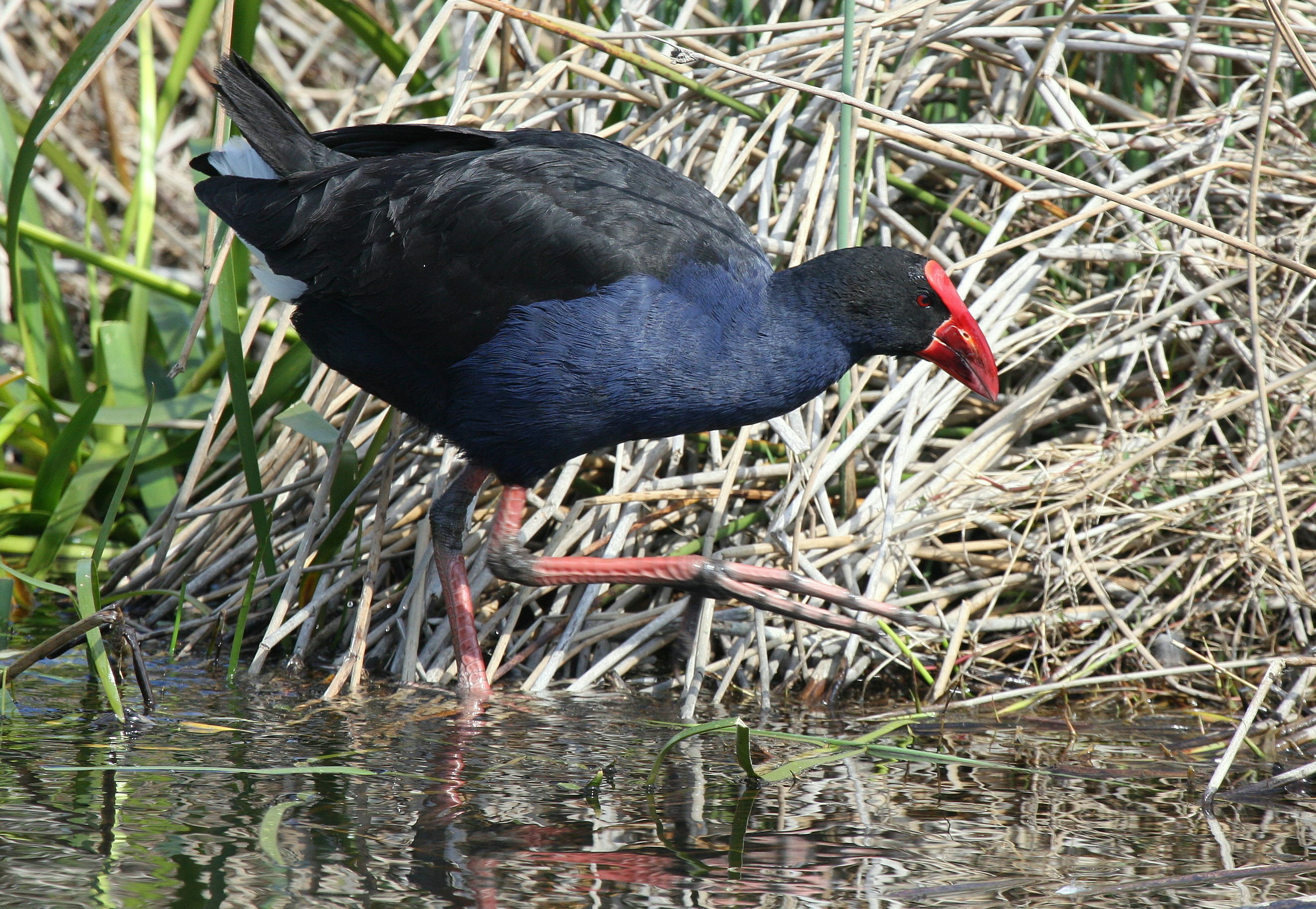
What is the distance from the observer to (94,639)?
2066 millimetres

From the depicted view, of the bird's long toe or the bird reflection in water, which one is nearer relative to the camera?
the bird reflection in water

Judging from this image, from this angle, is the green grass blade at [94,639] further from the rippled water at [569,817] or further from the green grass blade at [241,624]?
the green grass blade at [241,624]

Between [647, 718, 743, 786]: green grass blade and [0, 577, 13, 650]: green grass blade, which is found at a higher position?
[0, 577, 13, 650]: green grass blade

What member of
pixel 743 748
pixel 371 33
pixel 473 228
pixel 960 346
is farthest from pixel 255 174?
pixel 743 748

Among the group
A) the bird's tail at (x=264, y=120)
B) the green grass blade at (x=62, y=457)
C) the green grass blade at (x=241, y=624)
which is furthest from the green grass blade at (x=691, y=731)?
the green grass blade at (x=62, y=457)

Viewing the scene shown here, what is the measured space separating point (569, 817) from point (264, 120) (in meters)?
1.50

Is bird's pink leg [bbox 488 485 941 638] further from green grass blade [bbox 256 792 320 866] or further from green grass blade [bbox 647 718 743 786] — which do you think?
green grass blade [bbox 256 792 320 866]

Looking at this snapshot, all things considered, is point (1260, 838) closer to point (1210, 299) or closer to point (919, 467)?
point (919, 467)

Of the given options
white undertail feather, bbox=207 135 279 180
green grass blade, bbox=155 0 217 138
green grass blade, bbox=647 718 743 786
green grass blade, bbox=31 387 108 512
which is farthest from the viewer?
green grass blade, bbox=155 0 217 138

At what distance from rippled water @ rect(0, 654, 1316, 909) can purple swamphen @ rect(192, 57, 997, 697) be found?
12.3 inches

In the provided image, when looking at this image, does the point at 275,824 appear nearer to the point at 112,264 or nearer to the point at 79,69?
the point at 79,69

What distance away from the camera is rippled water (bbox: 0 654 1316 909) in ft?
4.96

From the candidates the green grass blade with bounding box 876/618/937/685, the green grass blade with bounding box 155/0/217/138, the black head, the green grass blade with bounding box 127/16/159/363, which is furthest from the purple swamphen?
the green grass blade with bounding box 127/16/159/363

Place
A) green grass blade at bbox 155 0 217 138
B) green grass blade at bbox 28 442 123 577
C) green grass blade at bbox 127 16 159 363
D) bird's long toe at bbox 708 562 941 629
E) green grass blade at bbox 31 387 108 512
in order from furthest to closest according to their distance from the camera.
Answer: green grass blade at bbox 127 16 159 363 → green grass blade at bbox 155 0 217 138 → green grass blade at bbox 28 442 123 577 → green grass blade at bbox 31 387 108 512 → bird's long toe at bbox 708 562 941 629
